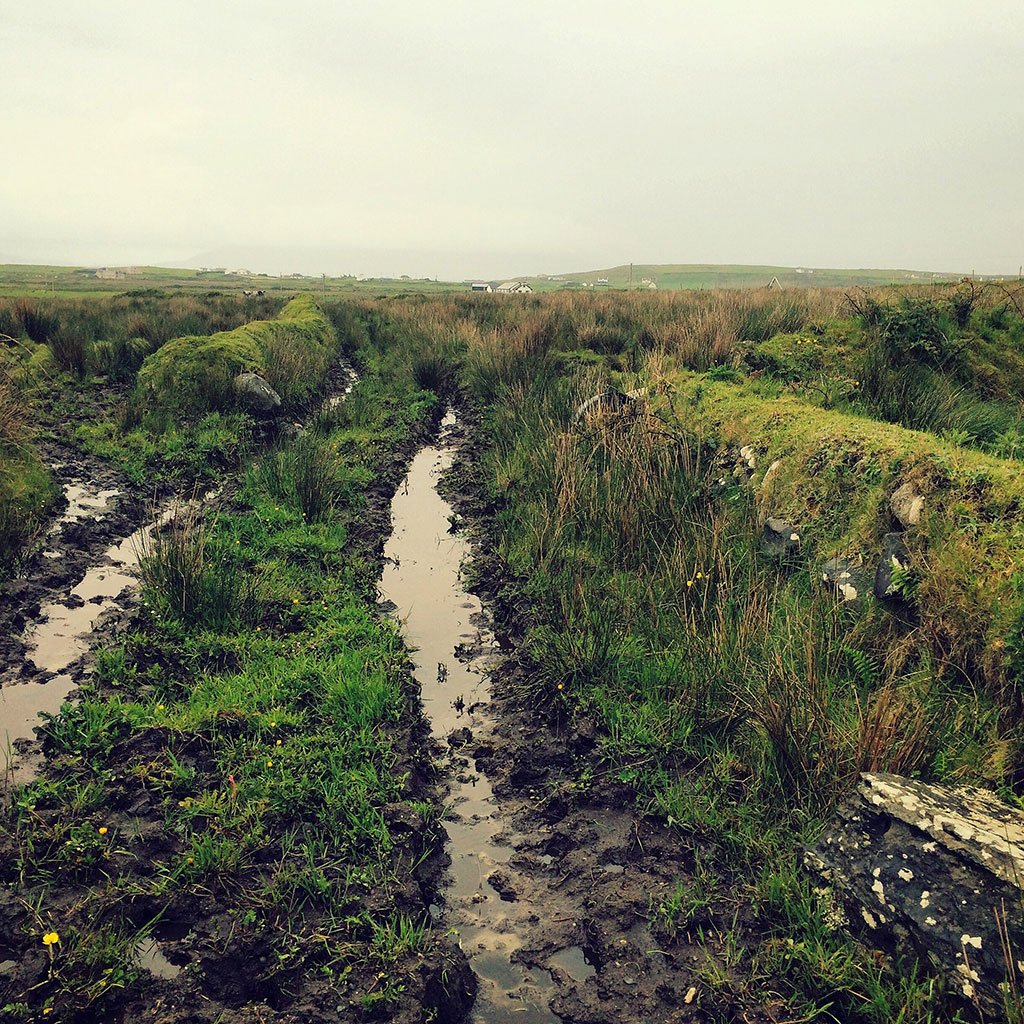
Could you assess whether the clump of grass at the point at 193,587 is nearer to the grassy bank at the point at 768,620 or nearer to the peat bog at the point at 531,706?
the peat bog at the point at 531,706

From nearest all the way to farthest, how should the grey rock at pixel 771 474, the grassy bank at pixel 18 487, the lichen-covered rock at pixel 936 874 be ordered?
1. the lichen-covered rock at pixel 936 874
2. the grey rock at pixel 771 474
3. the grassy bank at pixel 18 487

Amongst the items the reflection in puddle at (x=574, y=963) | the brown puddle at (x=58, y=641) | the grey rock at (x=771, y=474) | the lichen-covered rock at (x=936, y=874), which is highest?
the grey rock at (x=771, y=474)

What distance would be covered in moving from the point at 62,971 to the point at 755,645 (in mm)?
3381

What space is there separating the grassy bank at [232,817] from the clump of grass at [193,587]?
0.01 meters

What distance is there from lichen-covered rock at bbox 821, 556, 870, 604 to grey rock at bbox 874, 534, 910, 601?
9 centimetres

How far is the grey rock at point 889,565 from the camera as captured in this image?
395 centimetres

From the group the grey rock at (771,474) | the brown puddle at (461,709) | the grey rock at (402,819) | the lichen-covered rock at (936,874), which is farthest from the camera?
the grey rock at (771,474)

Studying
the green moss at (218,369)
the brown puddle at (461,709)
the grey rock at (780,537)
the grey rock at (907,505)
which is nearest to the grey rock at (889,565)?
the grey rock at (907,505)

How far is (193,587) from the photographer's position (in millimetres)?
4867

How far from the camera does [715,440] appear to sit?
639cm

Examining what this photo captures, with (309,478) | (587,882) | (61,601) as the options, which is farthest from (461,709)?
(309,478)

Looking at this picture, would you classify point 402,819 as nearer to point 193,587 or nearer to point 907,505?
point 193,587

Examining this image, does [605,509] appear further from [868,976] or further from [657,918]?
[868,976]

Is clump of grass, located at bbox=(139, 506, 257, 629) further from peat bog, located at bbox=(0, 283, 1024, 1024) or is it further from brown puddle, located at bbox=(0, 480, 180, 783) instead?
brown puddle, located at bbox=(0, 480, 180, 783)
